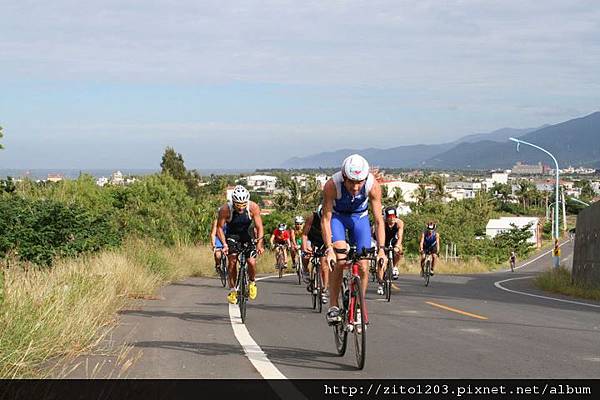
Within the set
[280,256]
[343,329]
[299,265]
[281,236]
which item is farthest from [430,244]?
[343,329]

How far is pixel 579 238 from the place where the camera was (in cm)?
2319

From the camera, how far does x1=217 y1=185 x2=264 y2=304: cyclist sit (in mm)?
12109

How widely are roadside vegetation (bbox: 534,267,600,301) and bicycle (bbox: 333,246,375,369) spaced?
37.6 feet

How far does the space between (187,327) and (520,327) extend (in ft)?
14.5

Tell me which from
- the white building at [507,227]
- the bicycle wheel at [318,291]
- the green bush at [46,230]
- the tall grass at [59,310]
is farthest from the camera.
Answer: the white building at [507,227]

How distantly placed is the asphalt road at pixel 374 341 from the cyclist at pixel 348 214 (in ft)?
2.66

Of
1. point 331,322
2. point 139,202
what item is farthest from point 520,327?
point 139,202

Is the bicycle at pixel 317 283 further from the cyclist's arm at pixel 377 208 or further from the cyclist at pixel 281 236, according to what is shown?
the cyclist at pixel 281 236

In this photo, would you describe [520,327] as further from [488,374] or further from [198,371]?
[198,371]

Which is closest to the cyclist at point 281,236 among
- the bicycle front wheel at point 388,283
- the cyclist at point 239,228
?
the bicycle front wheel at point 388,283

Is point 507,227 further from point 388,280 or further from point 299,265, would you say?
point 388,280

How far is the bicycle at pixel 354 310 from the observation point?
785cm

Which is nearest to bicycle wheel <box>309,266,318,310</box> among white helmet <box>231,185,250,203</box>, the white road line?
the white road line

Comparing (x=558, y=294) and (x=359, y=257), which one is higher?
(x=359, y=257)
